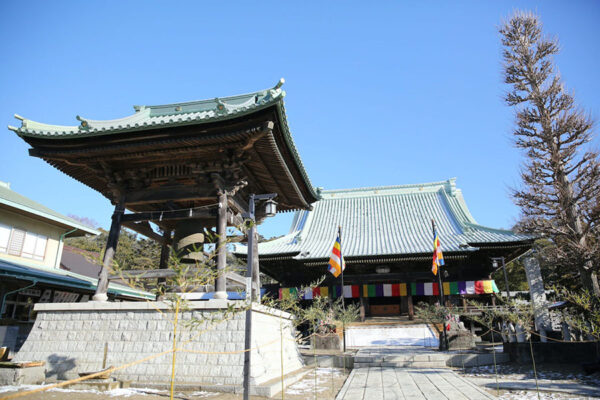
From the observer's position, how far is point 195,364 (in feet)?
27.8

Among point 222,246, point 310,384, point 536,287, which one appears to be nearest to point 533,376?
point 310,384

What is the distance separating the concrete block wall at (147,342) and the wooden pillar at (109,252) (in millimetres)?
366

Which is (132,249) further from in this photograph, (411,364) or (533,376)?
(533,376)

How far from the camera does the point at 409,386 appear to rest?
8562 millimetres

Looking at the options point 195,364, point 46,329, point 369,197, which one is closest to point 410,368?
point 195,364

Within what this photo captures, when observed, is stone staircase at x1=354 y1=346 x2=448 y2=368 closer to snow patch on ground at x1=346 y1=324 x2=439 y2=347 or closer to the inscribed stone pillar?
snow patch on ground at x1=346 y1=324 x2=439 y2=347

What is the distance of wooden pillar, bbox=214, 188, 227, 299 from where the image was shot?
8.99 m

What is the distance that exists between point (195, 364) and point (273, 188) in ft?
20.0

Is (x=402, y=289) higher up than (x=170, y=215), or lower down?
lower down

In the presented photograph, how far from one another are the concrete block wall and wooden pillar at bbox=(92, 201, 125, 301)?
37 cm

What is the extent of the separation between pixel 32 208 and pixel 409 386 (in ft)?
52.1

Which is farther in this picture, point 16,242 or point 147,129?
point 16,242

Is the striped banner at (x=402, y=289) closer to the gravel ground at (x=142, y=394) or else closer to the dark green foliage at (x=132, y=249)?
the gravel ground at (x=142, y=394)

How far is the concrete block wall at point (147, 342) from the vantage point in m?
8.38
